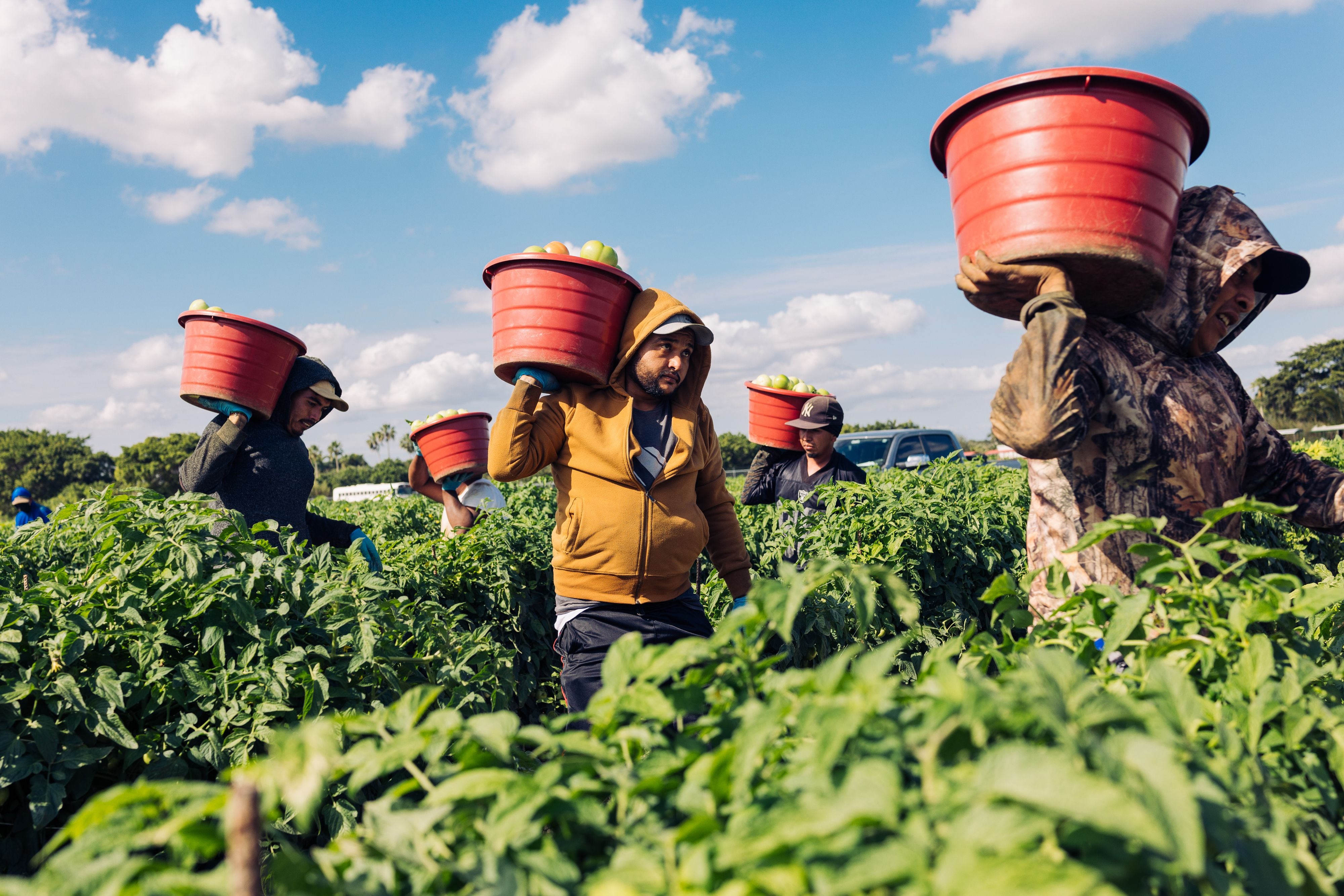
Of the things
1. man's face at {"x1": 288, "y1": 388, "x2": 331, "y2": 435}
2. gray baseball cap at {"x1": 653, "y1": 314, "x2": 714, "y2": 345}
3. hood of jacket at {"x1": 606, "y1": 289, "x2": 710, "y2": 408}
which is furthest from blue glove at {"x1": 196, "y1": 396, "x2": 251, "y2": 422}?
gray baseball cap at {"x1": 653, "y1": 314, "x2": 714, "y2": 345}

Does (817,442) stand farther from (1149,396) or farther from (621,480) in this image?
(1149,396)

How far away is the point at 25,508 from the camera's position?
33.7 ft

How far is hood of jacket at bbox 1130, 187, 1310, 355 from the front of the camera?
1840mm

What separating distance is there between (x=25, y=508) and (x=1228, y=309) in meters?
12.6

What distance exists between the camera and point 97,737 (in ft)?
5.96

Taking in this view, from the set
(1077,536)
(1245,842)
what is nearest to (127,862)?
(1245,842)

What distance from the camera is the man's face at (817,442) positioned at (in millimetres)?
4582

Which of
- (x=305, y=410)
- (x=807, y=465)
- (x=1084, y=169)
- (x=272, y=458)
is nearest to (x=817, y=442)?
(x=807, y=465)

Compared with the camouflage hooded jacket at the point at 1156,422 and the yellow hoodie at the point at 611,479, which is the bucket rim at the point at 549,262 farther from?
the camouflage hooded jacket at the point at 1156,422

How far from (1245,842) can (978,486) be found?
4.74m

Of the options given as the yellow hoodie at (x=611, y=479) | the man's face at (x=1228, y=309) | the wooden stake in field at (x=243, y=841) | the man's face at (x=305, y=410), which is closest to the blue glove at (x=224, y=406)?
the man's face at (x=305, y=410)

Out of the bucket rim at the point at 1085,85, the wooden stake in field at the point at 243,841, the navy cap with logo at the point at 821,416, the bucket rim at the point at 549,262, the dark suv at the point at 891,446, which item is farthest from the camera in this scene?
the dark suv at the point at 891,446

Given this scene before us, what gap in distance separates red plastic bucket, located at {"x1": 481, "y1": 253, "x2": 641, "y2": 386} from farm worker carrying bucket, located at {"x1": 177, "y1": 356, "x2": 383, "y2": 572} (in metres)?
1.12

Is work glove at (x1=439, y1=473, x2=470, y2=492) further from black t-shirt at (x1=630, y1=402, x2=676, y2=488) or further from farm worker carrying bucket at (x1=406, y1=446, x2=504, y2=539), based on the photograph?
black t-shirt at (x1=630, y1=402, x2=676, y2=488)
